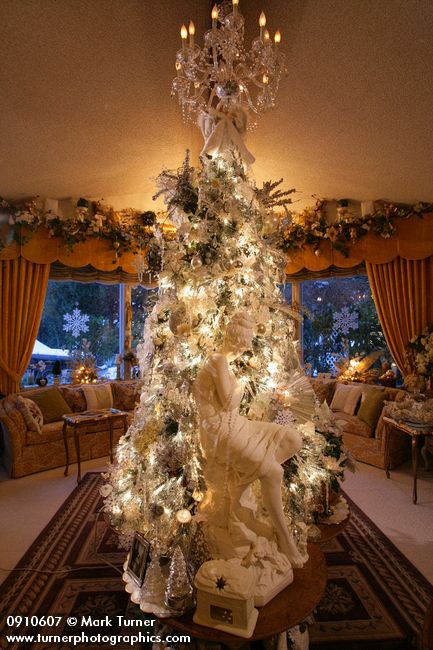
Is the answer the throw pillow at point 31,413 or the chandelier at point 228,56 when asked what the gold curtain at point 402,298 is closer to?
the chandelier at point 228,56

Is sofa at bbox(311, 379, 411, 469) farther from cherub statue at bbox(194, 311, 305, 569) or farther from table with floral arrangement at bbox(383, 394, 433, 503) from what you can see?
cherub statue at bbox(194, 311, 305, 569)

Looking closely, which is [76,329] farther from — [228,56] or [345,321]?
[228,56]

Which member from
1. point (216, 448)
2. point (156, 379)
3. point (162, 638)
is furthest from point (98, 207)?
point (162, 638)

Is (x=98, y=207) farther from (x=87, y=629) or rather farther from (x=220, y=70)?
(x=87, y=629)

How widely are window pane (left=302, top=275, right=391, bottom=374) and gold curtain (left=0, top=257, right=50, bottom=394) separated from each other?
3.95 metres

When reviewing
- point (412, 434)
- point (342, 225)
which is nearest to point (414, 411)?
point (412, 434)

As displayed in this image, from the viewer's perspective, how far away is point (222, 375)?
2025 millimetres

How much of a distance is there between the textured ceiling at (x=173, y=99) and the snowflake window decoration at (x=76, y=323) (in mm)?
1921

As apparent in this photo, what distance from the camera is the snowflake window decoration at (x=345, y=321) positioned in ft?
20.4

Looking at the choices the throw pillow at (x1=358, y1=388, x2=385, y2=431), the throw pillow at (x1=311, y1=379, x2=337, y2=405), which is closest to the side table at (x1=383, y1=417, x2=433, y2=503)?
the throw pillow at (x1=358, y1=388, x2=385, y2=431)

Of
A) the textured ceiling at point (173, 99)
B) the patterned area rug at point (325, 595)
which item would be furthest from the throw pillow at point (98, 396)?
the textured ceiling at point (173, 99)

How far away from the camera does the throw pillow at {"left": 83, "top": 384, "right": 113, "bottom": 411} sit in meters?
5.40

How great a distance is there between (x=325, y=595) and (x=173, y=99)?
405 cm

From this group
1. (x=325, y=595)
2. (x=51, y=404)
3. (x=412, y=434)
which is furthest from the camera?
(x=51, y=404)
